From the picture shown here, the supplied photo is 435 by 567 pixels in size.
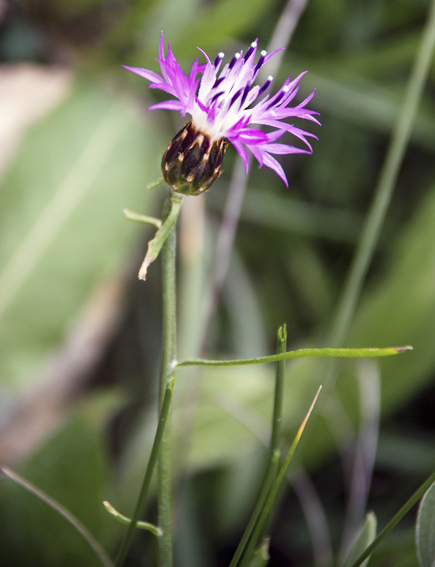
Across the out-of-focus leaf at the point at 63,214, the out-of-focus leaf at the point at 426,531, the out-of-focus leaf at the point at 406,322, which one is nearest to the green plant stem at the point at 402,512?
the out-of-focus leaf at the point at 426,531

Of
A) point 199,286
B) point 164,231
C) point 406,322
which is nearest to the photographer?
point 164,231

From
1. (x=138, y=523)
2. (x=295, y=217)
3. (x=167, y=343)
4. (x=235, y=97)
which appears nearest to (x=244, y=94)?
(x=235, y=97)

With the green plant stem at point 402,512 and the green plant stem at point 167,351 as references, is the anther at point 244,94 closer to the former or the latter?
the green plant stem at point 167,351

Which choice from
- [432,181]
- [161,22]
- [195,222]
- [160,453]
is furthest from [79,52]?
[160,453]

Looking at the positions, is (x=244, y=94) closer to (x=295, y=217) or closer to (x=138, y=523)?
(x=138, y=523)

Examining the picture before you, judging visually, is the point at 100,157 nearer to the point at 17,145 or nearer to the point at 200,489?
the point at 17,145

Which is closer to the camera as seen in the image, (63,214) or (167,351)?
(167,351)
